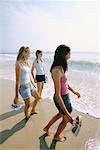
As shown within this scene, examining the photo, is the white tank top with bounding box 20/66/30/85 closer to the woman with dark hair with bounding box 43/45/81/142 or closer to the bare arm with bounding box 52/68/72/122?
the woman with dark hair with bounding box 43/45/81/142

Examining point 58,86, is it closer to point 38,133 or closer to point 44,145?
point 44,145

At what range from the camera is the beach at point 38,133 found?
3.67m

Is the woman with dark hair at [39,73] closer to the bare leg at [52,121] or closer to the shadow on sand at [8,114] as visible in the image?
the shadow on sand at [8,114]

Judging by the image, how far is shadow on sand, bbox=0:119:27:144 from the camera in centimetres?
383

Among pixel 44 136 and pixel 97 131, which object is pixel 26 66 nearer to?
pixel 44 136

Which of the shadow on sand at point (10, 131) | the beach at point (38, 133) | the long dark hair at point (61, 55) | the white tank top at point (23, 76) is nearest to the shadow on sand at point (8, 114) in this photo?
the beach at point (38, 133)

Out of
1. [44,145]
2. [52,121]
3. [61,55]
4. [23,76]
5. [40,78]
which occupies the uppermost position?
[61,55]

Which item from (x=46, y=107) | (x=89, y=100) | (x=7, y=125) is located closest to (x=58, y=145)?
(x=7, y=125)

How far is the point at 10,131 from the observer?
404cm

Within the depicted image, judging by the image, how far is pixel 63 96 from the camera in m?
3.59

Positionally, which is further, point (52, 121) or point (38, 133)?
point (38, 133)

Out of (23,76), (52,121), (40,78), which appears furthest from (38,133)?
(40,78)

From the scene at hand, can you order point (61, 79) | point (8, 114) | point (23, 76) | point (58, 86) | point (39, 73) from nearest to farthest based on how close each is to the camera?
1. point (58, 86)
2. point (61, 79)
3. point (23, 76)
4. point (8, 114)
5. point (39, 73)

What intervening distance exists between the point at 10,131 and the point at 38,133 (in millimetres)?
359
